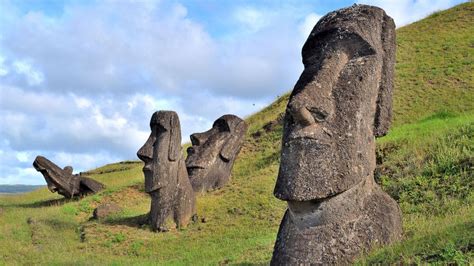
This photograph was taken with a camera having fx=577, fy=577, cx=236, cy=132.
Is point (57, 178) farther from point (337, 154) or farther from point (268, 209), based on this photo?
point (337, 154)

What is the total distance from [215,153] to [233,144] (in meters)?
0.81

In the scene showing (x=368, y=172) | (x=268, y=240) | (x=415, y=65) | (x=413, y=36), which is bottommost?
(x=268, y=240)

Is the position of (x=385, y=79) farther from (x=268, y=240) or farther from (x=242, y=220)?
(x=242, y=220)

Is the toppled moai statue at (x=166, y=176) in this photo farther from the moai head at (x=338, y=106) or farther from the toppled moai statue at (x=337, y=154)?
the toppled moai statue at (x=337, y=154)

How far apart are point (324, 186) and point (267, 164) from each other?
14957 mm

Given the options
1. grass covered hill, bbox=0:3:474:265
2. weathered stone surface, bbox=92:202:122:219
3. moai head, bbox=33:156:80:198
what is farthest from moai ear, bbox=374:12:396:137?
moai head, bbox=33:156:80:198

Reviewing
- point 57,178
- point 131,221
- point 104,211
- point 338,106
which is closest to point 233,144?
point 104,211

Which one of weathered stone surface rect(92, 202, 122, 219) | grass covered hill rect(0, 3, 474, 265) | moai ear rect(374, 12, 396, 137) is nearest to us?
moai ear rect(374, 12, 396, 137)

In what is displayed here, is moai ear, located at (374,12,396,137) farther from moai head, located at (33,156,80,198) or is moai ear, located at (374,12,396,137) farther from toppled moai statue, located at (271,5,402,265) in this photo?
moai head, located at (33,156,80,198)

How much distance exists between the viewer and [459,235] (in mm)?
5633

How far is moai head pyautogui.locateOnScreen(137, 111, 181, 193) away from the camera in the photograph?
15633mm

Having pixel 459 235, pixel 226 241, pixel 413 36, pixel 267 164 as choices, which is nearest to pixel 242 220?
pixel 226 241

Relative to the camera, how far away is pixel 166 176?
15648 mm

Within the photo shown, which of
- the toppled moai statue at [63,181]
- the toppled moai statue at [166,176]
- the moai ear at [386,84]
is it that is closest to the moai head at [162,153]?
the toppled moai statue at [166,176]
